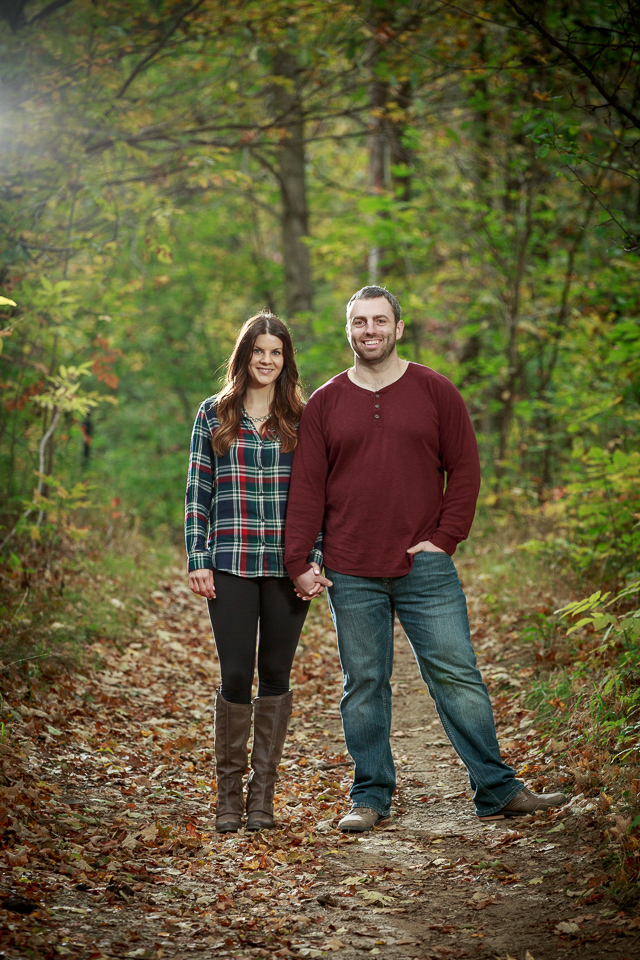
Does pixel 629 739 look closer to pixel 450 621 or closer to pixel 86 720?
pixel 450 621

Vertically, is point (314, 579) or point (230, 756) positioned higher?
point (314, 579)

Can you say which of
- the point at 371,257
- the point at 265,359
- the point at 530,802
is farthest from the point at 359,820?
the point at 371,257

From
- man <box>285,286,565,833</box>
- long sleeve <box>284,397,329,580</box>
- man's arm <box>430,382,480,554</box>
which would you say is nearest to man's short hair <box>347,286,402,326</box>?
man <box>285,286,565,833</box>

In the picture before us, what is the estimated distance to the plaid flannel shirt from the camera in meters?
3.61

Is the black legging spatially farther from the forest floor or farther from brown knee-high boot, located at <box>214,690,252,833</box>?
the forest floor

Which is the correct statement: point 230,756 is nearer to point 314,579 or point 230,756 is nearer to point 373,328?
point 314,579

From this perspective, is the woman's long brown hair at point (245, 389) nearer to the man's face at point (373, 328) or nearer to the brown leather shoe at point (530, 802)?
the man's face at point (373, 328)

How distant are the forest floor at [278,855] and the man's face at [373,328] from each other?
7.03 feet

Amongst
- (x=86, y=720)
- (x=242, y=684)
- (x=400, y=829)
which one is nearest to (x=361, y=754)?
(x=400, y=829)

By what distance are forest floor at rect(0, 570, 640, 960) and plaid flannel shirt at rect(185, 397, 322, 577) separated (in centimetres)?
122

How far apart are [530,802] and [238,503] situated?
1836 millimetres

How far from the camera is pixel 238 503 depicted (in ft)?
12.1

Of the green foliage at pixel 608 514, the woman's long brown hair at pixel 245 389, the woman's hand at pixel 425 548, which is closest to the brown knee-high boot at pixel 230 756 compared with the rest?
the woman's hand at pixel 425 548

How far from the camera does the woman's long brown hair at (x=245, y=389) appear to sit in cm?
371
